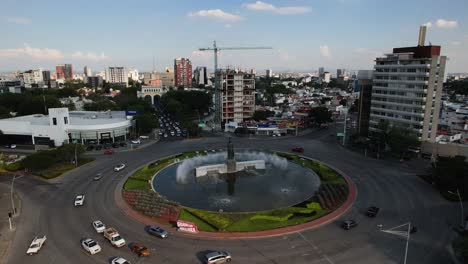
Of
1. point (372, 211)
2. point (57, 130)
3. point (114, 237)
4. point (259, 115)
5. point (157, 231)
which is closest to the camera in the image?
→ point (114, 237)

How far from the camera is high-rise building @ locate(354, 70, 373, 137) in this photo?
84062mm

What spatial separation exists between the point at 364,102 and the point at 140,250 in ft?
248

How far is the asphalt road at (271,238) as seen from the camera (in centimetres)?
3097

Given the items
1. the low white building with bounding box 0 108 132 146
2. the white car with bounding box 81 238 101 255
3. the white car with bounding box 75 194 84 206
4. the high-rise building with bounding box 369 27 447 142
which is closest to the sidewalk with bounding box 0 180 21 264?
the white car with bounding box 75 194 84 206

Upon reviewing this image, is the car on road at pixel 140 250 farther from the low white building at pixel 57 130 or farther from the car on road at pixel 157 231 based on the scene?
the low white building at pixel 57 130

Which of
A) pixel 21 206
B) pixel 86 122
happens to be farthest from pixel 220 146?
pixel 21 206

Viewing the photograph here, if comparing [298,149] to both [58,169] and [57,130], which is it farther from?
[57,130]

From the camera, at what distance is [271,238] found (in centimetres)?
3472

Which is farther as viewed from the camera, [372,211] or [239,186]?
[239,186]

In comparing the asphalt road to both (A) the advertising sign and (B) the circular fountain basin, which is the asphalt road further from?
(B) the circular fountain basin

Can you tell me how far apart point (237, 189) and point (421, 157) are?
46638 mm

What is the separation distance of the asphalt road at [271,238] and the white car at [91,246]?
542mm

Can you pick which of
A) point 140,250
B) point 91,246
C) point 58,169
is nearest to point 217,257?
point 140,250

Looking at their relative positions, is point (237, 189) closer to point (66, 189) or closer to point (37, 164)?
point (66, 189)
